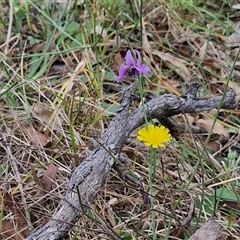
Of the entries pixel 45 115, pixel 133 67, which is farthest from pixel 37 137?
pixel 133 67

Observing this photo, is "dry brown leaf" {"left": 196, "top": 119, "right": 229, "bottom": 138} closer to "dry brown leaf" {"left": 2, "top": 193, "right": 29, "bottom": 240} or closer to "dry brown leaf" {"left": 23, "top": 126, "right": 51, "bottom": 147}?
"dry brown leaf" {"left": 23, "top": 126, "right": 51, "bottom": 147}

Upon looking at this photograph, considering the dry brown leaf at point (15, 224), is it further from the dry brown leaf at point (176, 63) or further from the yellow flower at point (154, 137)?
the dry brown leaf at point (176, 63)

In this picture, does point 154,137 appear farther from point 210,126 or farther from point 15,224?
point 210,126

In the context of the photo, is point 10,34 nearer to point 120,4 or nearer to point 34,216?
point 120,4

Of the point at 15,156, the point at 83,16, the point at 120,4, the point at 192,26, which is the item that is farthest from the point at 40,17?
the point at 15,156

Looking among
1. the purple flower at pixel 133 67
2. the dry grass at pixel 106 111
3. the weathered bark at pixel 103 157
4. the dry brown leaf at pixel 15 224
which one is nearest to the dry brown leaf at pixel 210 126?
the dry grass at pixel 106 111

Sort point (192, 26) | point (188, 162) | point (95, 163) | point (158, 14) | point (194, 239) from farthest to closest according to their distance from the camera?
1. point (158, 14)
2. point (192, 26)
3. point (188, 162)
4. point (95, 163)
5. point (194, 239)

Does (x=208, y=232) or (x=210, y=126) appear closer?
(x=208, y=232)
